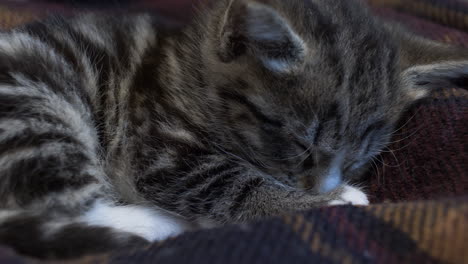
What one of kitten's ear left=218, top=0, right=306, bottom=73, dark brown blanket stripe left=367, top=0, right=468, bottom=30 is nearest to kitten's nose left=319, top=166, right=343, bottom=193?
kitten's ear left=218, top=0, right=306, bottom=73

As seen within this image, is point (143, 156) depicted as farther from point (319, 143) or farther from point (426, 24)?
point (426, 24)

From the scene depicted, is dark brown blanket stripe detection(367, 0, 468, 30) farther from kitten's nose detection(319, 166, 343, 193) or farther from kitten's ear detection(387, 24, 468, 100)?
kitten's nose detection(319, 166, 343, 193)

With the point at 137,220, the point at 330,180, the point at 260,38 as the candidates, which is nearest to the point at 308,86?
the point at 260,38

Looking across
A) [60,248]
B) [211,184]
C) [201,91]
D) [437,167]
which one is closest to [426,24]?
[437,167]

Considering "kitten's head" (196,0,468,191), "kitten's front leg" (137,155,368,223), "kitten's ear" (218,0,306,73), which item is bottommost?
"kitten's front leg" (137,155,368,223)

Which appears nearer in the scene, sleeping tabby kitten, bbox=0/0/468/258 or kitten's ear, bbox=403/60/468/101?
sleeping tabby kitten, bbox=0/0/468/258

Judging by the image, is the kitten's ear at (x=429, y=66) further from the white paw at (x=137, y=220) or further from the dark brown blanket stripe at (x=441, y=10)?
the white paw at (x=137, y=220)

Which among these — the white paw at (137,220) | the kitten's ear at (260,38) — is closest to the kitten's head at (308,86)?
the kitten's ear at (260,38)

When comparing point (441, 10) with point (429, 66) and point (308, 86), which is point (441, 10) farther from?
point (308, 86)
